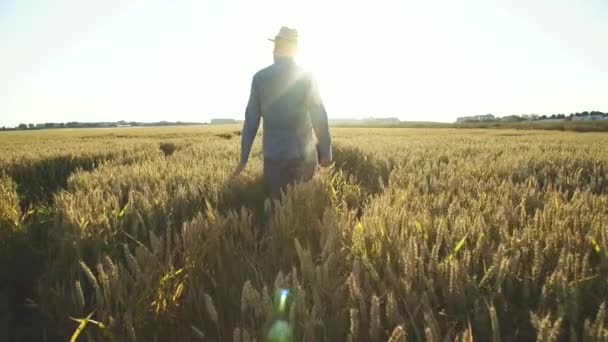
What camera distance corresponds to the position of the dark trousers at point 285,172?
4266 millimetres

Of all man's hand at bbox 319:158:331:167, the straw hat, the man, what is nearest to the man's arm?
the man

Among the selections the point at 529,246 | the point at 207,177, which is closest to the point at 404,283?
the point at 529,246

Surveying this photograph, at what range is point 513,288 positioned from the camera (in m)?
1.55

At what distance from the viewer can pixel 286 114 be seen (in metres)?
4.24

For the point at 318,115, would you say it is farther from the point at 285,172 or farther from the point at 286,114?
the point at 285,172

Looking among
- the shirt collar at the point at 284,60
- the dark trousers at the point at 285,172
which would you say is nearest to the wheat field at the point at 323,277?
the dark trousers at the point at 285,172

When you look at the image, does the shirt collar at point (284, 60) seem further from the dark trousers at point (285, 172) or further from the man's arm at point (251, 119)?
the dark trousers at point (285, 172)

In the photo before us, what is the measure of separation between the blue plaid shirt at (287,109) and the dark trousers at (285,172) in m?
0.05

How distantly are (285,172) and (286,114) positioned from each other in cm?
58

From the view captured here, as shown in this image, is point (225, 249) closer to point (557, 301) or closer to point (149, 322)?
point (149, 322)

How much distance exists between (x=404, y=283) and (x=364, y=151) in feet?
28.4

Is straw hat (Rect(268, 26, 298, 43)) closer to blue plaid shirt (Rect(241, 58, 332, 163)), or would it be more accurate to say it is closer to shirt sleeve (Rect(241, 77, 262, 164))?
blue plaid shirt (Rect(241, 58, 332, 163))

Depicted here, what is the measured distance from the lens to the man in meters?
4.19

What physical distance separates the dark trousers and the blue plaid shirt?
5 centimetres
